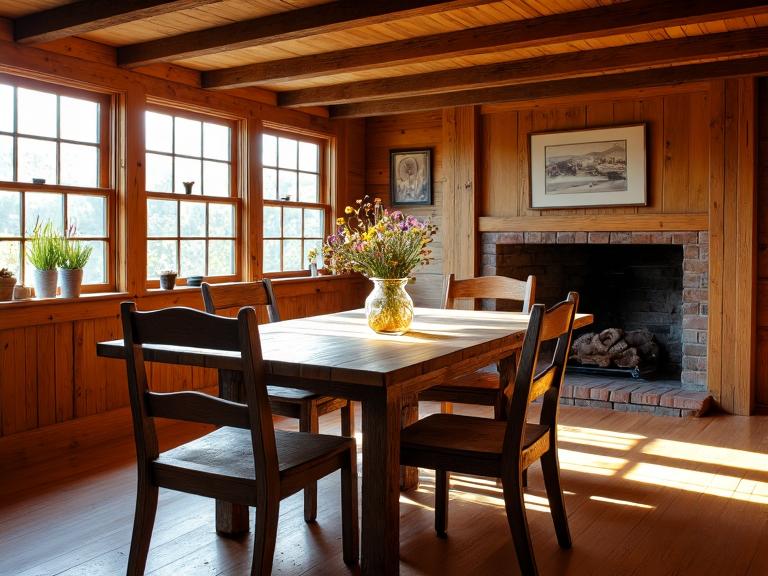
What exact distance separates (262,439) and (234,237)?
343 centimetres

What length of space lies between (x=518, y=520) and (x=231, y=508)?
1.13 metres

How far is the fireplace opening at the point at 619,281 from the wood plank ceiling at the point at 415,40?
4.77 ft

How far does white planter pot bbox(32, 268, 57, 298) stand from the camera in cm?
411

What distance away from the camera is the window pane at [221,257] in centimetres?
530

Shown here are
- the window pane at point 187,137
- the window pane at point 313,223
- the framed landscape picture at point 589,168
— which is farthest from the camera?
the window pane at point 313,223

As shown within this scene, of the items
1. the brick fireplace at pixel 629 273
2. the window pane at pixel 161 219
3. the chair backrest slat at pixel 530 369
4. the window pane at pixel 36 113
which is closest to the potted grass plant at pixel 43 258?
the window pane at pixel 36 113

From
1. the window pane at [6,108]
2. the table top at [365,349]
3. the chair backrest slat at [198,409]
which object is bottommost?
the chair backrest slat at [198,409]

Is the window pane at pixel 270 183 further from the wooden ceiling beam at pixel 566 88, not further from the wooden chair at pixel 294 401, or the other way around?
the wooden chair at pixel 294 401

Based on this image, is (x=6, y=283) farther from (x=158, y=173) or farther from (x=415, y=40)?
(x=415, y=40)

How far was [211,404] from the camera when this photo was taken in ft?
7.61

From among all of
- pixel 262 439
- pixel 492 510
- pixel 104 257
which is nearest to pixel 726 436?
pixel 492 510

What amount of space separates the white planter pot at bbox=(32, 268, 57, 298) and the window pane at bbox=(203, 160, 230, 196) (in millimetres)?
1375

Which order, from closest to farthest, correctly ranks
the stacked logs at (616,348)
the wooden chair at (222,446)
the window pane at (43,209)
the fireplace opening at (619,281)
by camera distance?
the wooden chair at (222,446), the window pane at (43,209), the stacked logs at (616,348), the fireplace opening at (619,281)

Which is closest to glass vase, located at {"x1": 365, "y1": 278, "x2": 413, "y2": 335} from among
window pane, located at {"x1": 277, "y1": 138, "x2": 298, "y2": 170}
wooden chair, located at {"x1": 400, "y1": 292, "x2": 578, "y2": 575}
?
wooden chair, located at {"x1": 400, "y1": 292, "x2": 578, "y2": 575}
